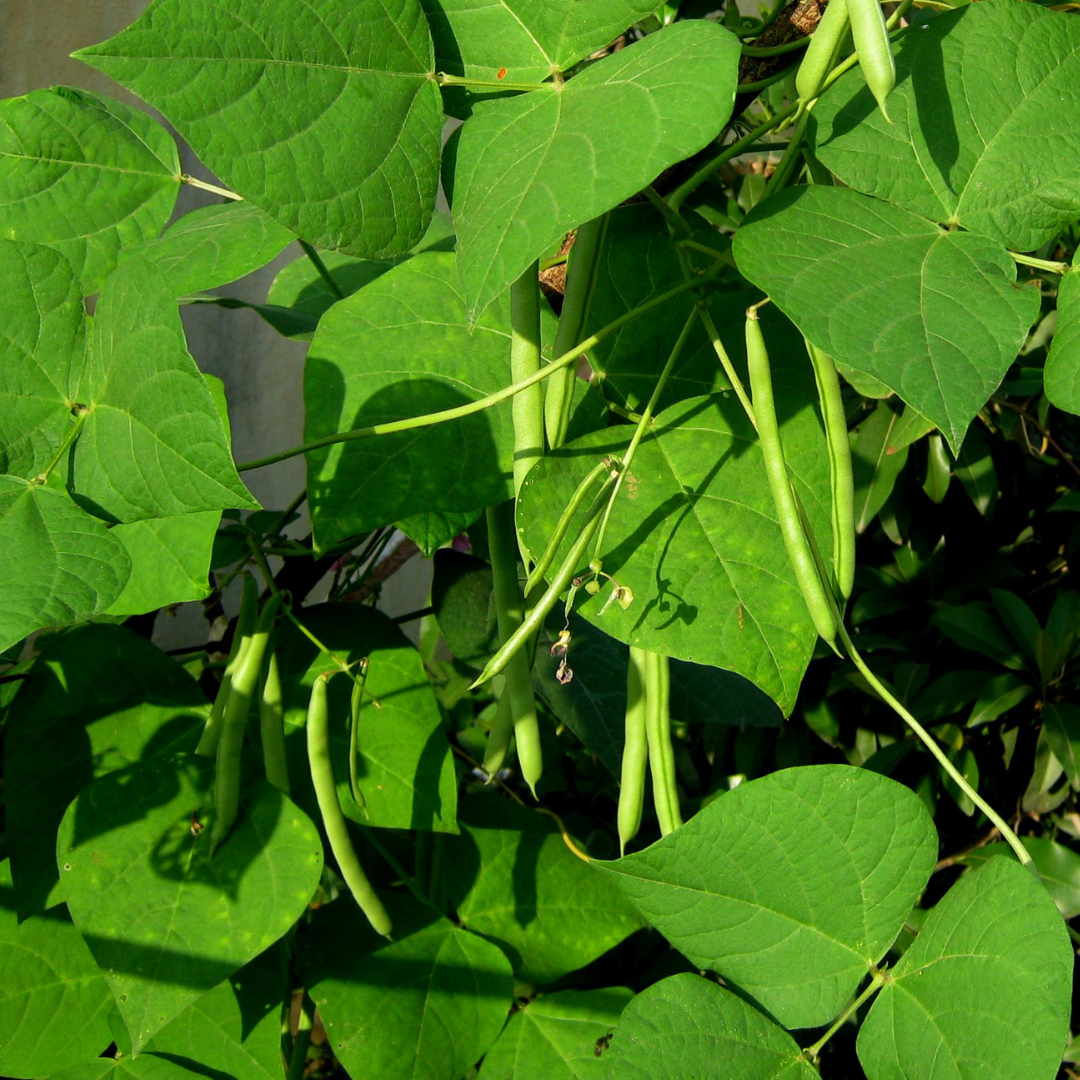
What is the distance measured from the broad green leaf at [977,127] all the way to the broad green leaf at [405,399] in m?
0.23

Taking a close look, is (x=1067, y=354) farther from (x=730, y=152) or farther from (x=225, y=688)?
(x=225, y=688)

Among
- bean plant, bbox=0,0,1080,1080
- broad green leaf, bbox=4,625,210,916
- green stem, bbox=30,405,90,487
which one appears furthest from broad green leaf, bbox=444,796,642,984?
green stem, bbox=30,405,90,487

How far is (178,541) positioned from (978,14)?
53 centimetres

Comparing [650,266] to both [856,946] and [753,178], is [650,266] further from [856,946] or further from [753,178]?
[753,178]

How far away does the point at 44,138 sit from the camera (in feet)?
2.22

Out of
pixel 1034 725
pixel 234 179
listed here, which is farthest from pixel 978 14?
pixel 1034 725

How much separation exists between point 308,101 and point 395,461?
20cm

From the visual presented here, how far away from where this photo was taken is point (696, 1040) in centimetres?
50

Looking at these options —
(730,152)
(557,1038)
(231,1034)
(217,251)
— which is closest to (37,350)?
(217,251)

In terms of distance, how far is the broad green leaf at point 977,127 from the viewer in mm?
470

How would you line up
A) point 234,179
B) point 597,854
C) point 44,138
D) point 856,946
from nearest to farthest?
point 234,179 → point 856,946 → point 44,138 → point 597,854

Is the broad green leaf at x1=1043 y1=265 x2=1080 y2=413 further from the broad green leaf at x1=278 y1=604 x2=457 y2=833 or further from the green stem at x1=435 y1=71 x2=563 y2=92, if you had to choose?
the broad green leaf at x1=278 y1=604 x2=457 y2=833

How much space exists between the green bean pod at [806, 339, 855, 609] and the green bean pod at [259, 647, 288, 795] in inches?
15.0

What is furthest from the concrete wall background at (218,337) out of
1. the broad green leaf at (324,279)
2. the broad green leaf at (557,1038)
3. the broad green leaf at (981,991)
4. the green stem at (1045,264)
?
the broad green leaf at (981,991)
